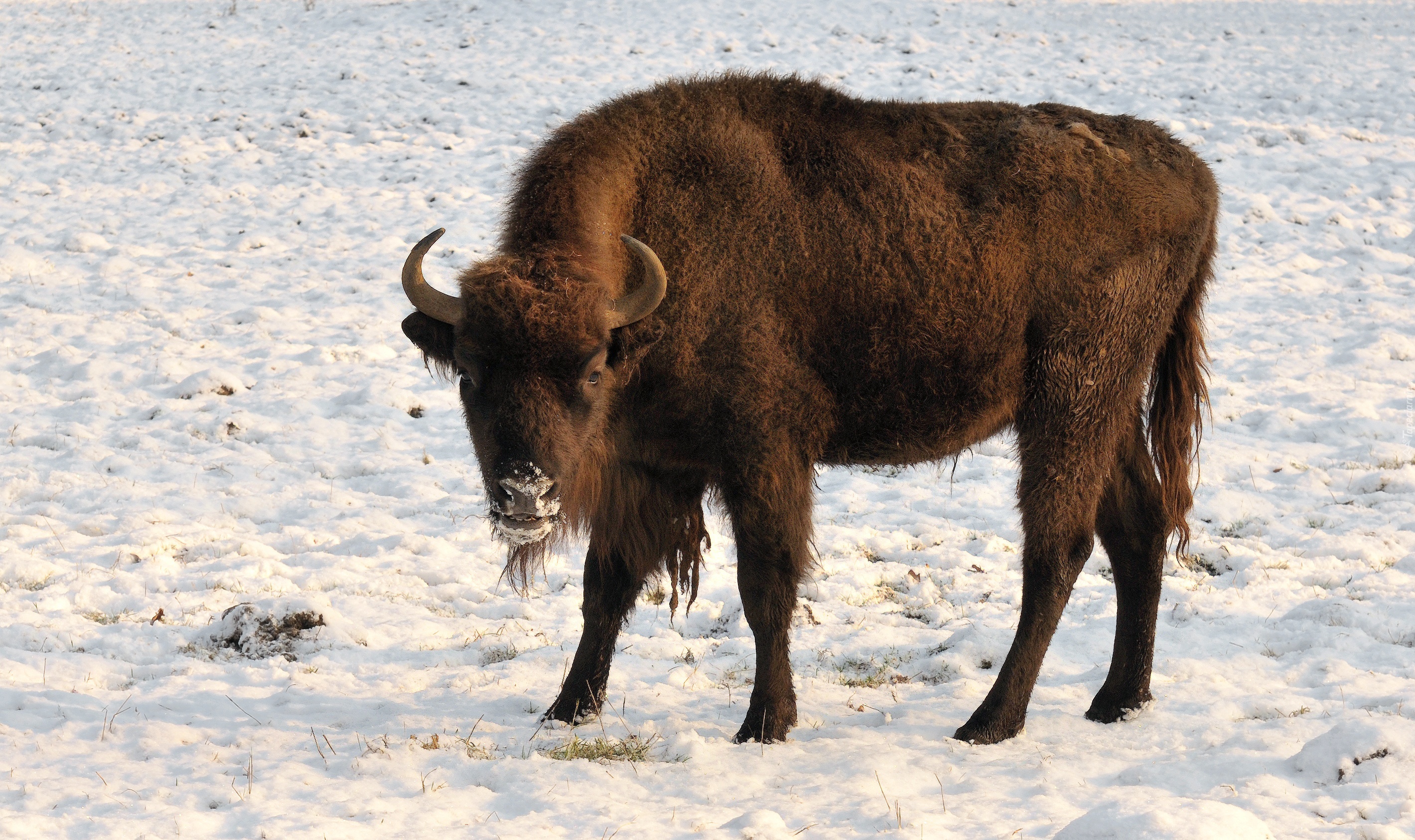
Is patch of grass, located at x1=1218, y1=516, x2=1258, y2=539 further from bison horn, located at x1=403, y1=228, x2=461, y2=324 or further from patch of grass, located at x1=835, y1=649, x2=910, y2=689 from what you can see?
bison horn, located at x1=403, y1=228, x2=461, y2=324

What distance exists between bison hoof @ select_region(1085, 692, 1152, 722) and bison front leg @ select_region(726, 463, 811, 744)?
1.24 meters

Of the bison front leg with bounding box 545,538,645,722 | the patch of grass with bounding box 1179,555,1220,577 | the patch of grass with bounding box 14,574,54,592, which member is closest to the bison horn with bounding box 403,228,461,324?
the bison front leg with bounding box 545,538,645,722

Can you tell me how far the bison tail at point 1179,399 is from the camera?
494 cm

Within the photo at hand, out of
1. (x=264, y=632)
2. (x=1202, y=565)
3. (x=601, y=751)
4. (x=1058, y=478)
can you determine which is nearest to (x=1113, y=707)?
Answer: (x=1058, y=478)

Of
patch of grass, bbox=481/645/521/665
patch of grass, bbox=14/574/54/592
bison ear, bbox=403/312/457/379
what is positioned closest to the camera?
bison ear, bbox=403/312/457/379

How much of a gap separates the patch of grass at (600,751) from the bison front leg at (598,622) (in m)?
0.45

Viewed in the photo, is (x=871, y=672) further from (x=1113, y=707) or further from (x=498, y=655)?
(x=498, y=655)

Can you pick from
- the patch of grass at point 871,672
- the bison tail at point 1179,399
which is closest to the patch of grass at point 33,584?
the patch of grass at point 871,672

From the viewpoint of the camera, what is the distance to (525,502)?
3785mm

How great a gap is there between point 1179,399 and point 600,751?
288 centimetres

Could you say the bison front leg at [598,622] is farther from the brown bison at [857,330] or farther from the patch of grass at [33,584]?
the patch of grass at [33,584]

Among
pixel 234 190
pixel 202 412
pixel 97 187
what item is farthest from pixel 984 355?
pixel 97 187

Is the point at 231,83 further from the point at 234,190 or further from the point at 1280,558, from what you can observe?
the point at 1280,558

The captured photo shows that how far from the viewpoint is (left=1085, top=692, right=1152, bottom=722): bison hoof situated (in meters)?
4.59
